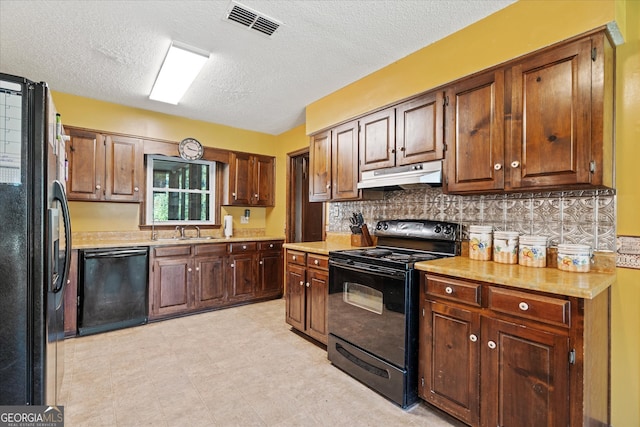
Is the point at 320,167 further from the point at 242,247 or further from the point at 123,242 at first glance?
the point at 123,242

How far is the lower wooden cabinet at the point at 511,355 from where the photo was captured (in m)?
1.40

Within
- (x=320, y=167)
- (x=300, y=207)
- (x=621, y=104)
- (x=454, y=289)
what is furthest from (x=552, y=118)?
(x=300, y=207)

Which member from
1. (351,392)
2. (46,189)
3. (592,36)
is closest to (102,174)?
(46,189)

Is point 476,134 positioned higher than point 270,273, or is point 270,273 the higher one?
point 476,134

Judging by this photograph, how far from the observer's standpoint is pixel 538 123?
178 cm

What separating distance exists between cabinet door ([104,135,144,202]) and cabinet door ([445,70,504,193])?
3496 millimetres

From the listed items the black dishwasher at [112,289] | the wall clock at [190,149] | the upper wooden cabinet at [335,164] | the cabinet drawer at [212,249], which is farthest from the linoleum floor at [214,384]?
the wall clock at [190,149]

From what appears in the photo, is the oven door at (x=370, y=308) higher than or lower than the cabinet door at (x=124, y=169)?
lower

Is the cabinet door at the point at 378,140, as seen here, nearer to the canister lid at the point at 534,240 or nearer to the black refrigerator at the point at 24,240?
the canister lid at the point at 534,240

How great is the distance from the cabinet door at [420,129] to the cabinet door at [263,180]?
2.71m

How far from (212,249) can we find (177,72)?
209 cm

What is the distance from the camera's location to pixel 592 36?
1.62 metres

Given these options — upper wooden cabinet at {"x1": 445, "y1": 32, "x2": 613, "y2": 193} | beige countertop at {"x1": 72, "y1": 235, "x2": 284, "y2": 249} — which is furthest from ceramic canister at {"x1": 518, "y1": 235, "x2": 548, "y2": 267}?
beige countertop at {"x1": 72, "y1": 235, "x2": 284, "y2": 249}

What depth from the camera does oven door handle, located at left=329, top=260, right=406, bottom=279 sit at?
2.04 meters
